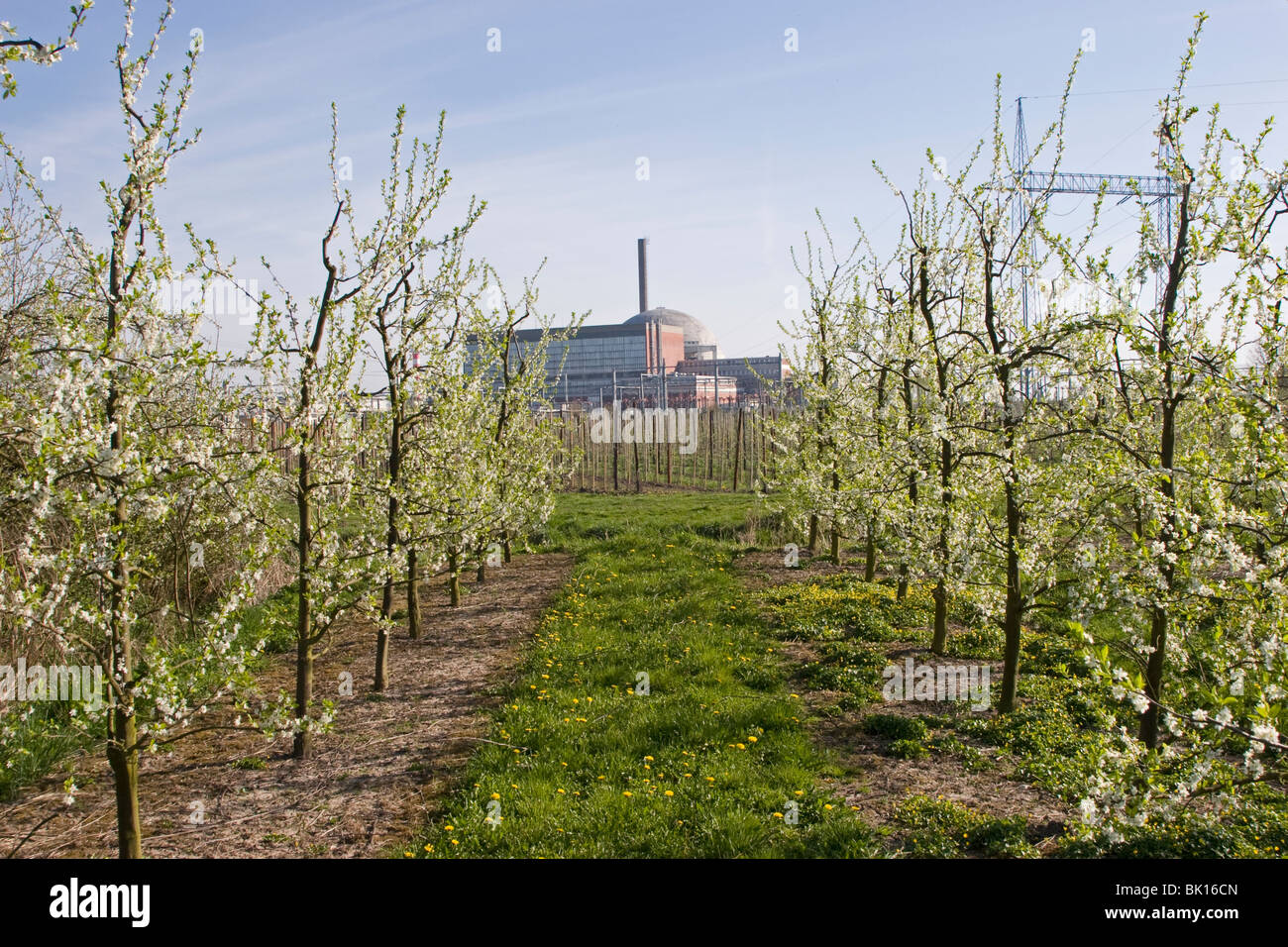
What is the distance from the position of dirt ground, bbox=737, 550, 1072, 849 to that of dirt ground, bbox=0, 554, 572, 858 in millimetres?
2904

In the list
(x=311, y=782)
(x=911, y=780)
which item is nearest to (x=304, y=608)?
(x=311, y=782)

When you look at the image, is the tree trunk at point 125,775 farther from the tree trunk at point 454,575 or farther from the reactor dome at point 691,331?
the reactor dome at point 691,331

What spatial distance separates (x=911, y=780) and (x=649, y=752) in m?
1.91

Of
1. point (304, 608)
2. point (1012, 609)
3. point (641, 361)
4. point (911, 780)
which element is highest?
point (641, 361)

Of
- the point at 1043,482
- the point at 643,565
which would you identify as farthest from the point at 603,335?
the point at 1043,482

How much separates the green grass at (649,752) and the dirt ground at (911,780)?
0.22m

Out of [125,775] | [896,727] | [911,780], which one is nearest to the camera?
[125,775]

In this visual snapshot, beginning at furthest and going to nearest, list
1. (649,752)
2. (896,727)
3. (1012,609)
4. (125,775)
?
(1012,609) < (896,727) < (649,752) < (125,775)

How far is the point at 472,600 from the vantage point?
11.8 m

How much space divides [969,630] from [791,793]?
4.55 metres

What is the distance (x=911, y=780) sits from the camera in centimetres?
572

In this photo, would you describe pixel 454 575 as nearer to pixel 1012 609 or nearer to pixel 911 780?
pixel 911 780

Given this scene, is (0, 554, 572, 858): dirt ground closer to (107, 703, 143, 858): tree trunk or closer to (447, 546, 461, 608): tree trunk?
(107, 703, 143, 858): tree trunk
